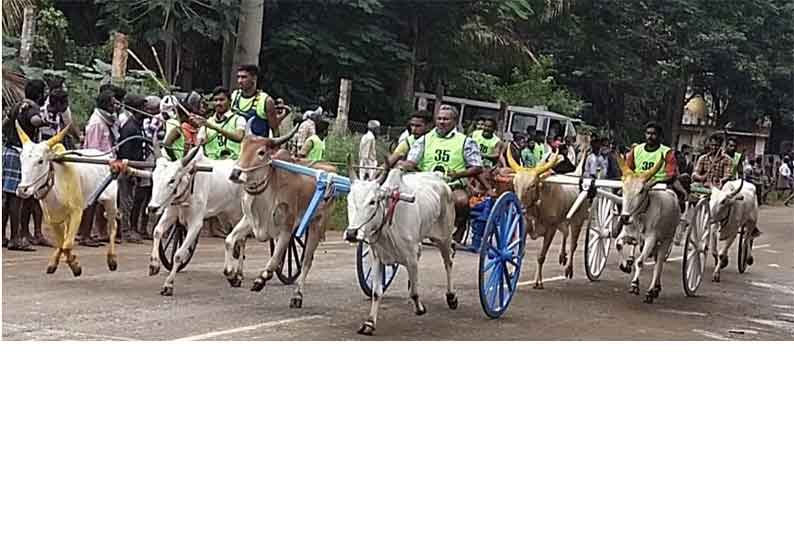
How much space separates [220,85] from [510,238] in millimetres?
2702

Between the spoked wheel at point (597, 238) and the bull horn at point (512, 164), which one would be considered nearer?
the bull horn at point (512, 164)

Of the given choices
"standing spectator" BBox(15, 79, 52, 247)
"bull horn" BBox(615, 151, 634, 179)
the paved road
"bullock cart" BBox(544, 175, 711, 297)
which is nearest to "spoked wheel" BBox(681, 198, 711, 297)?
"bullock cart" BBox(544, 175, 711, 297)

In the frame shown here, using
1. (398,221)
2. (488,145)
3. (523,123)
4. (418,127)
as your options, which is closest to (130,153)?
(418,127)

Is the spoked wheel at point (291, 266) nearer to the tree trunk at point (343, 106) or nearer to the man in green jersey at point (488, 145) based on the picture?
the tree trunk at point (343, 106)

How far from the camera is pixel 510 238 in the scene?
9008 millimetres

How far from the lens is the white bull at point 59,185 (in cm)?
838

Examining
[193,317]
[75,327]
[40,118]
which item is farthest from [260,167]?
[40,118]

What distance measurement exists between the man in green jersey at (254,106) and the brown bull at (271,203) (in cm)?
30

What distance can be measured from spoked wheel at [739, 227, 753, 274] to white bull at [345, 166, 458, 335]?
16.9 feet

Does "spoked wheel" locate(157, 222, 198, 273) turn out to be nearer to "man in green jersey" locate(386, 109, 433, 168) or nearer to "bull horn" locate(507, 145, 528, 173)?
"man in green jersey" locate(386, 109, 433, 168)

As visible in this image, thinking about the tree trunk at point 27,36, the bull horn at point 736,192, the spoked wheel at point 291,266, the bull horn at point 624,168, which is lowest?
the spoked wheel at point 291,266

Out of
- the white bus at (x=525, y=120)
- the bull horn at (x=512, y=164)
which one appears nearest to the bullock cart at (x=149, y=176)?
the bull horn at (x=512, y=164)

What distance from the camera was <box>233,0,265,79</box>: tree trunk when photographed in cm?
969

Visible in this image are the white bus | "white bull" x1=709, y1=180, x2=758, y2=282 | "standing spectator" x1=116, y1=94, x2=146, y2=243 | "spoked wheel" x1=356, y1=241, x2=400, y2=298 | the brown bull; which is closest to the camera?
the brown bull
